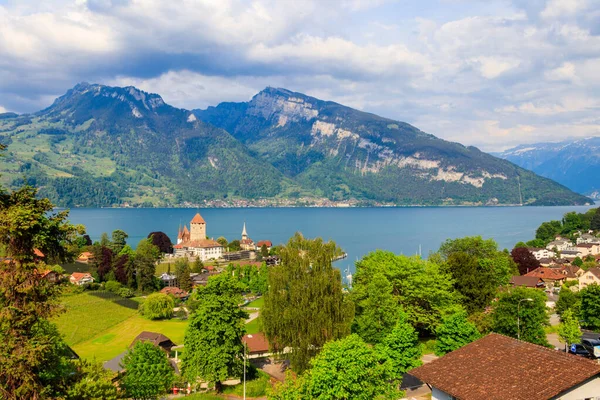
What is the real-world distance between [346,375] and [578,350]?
2021 cm

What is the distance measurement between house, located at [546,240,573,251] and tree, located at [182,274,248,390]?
345 ft

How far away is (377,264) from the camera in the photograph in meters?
39.6

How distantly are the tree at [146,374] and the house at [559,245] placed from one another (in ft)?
361

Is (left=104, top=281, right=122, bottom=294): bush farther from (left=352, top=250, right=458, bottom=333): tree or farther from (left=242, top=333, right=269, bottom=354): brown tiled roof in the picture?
(left=352, top=250, right=458, bottom=333): tree

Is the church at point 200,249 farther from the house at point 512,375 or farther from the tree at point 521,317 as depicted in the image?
the house at point 512,375

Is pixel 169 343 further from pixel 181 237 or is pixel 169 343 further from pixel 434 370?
pixel 181 237

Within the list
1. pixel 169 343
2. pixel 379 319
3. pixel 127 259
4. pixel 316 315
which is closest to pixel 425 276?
pixel 379 319

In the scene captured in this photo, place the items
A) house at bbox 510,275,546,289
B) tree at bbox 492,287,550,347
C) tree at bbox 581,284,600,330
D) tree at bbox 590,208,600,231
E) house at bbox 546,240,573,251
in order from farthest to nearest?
tree at bbox 590,208,600,231 < house at bbox 546,240,573,251 < house at bbox 510,275,546,289 < tree at bbox 581,284,600,330 < tree at bbox 492,287,550,347

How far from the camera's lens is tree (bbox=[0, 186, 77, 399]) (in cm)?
1438

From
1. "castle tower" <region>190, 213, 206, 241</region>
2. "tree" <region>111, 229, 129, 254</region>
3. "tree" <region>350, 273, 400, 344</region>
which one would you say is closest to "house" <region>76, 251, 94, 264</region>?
"tree" <region>111, 229, 129, 254</region>

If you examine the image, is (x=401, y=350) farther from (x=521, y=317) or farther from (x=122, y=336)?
(x=122, y=336)

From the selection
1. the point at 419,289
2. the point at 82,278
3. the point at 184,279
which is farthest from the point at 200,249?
the point at 419,289

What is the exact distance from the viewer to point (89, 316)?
54.1 meters

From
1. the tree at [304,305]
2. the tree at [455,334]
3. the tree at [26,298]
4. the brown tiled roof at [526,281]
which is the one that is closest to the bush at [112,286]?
the tree at [304,305]
